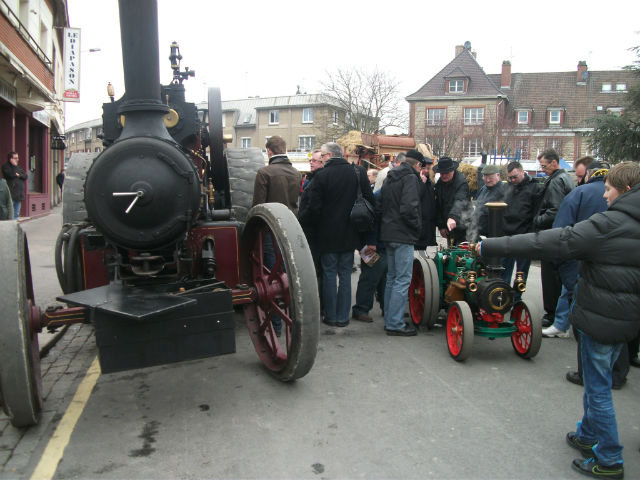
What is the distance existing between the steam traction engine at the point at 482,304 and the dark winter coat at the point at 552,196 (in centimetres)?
115

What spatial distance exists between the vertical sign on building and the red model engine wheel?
54.3ft

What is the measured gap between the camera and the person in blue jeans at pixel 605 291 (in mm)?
2762

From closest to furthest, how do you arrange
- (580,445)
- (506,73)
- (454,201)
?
(580,445) < (454,201) < (506,73)

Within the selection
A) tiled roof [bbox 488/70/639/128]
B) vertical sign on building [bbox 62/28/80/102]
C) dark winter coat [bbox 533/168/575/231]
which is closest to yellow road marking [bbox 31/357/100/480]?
dark winter coat [bbox 533/168/575/231]

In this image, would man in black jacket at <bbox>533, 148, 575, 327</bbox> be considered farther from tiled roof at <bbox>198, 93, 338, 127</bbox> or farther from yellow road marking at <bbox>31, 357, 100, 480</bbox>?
tiled roof at <bbox>198, 93, 338, 127</bbox>

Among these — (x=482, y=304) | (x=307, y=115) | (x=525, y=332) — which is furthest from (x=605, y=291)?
(x=307, y=115)

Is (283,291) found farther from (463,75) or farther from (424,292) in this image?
(463,75)

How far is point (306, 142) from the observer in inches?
2111

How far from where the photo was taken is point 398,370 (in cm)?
436

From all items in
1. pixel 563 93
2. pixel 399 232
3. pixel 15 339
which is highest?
pixel 563 93

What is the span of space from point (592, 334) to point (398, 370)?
1822 millimetres

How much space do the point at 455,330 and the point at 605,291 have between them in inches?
77.1

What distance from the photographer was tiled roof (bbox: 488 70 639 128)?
4588 cm

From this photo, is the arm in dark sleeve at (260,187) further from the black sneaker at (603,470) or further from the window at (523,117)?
the window at (523,117)
